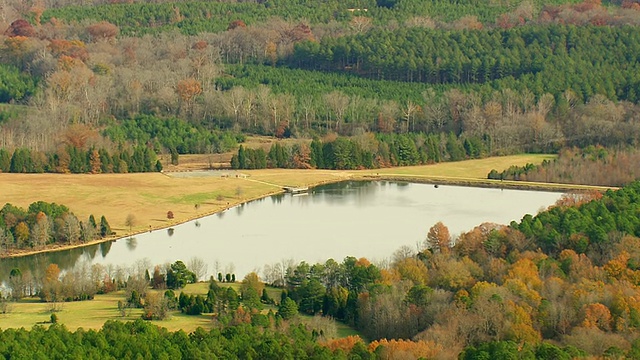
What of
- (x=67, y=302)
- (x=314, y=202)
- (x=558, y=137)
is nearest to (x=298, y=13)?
(x=558, y=137)

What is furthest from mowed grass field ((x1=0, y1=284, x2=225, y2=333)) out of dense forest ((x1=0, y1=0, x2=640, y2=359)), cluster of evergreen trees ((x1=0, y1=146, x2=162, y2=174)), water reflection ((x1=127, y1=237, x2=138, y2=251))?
cluster of evergreen trees ((x1=0, y1=146, x2=162, y2=174))

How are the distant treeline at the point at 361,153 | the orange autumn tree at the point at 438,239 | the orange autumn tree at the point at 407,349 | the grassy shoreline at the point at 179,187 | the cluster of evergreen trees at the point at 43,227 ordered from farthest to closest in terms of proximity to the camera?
the distant treeline at the point at 361,153, the grassy shoreline at the point at 179,187, the cluster of evergreen trees at the point at 43,227, the orange autumn tree at the point at 438,239, the orange autumn tree at the point at 407,349

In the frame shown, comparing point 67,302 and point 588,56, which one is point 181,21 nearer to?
point 588,56

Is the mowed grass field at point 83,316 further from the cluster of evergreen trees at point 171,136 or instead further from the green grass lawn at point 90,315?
the cluster of evergreen trees at point 171,136

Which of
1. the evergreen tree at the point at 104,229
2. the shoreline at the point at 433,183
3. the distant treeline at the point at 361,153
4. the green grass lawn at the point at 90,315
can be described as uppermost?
the distant treeline at the point at 361,153

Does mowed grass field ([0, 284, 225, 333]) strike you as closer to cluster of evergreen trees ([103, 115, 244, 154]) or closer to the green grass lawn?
the green grass lawn

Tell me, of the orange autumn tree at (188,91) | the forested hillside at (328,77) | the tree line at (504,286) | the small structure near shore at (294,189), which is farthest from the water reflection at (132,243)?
the orange autumn tree at (188,91)

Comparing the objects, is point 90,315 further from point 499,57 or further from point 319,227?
point 499,57

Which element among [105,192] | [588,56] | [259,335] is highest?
[588,56]
